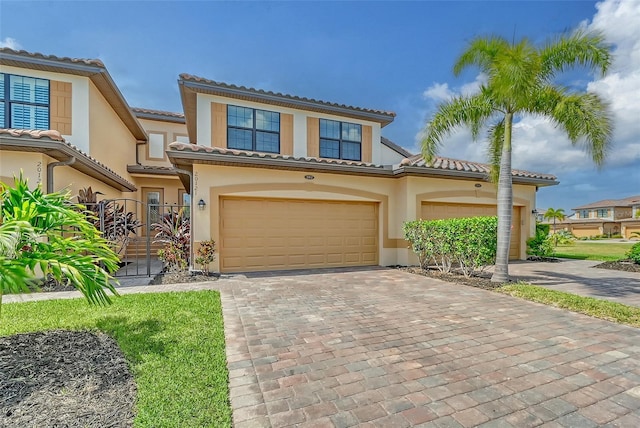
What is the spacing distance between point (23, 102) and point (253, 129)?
750 cm

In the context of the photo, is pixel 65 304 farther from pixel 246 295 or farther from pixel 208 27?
pixel 208 27

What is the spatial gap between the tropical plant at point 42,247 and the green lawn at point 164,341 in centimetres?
102

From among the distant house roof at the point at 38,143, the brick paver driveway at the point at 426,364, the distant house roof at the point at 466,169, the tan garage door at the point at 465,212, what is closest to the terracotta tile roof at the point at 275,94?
the distant house roof at the point at 466,169

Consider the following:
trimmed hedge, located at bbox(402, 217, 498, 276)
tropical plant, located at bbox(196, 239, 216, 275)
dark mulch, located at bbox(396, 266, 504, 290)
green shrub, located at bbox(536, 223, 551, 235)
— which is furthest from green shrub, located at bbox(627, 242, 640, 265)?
tropical plant, located at bbox(196, 239, 216, 275)

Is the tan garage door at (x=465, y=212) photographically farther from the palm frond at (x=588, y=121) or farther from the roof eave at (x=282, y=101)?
Result: the palm frond at (x=588, y=121)

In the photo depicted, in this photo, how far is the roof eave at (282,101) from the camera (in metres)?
11.0

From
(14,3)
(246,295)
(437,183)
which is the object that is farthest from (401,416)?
(14,3)

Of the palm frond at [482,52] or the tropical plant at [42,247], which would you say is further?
the palm frond at [482,52]

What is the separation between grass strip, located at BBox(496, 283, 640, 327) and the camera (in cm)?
531

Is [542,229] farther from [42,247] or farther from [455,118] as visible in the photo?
[42,247]

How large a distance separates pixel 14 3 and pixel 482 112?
13.2 meters

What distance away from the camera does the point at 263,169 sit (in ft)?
32.7

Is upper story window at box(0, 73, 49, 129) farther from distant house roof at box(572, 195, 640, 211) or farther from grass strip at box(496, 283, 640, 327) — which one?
distant house roof at box(572, 195, 640, 211)

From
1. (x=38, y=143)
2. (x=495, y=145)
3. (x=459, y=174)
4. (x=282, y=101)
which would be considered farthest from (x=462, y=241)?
(x=38, y=143)
